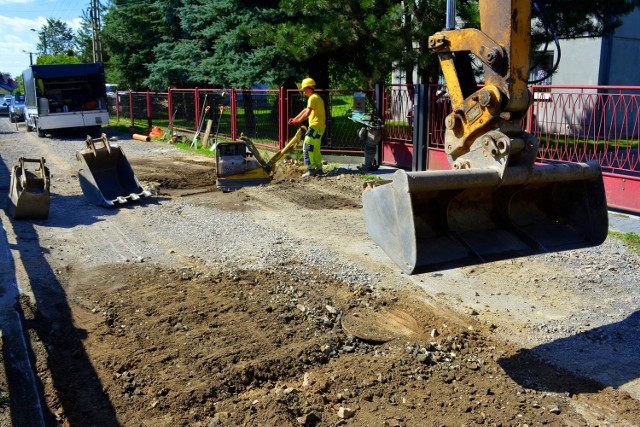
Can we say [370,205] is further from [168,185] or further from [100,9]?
[100,9]

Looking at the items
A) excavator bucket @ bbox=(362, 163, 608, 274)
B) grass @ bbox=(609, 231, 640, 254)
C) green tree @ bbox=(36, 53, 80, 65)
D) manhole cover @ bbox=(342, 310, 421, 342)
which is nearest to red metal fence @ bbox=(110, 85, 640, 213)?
grass @ bbox=(609, 231, 640, 254)

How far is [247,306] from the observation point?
222 inches

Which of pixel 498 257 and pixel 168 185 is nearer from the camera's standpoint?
pixel 498 257

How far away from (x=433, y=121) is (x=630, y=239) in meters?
5.46

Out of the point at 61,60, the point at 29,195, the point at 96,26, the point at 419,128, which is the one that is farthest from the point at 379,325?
the point at 61,60

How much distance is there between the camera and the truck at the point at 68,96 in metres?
23.5

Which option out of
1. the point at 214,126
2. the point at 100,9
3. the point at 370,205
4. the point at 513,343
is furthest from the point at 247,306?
the point at 100,9

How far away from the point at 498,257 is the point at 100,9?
40.7m

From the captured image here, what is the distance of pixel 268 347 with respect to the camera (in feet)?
15.8

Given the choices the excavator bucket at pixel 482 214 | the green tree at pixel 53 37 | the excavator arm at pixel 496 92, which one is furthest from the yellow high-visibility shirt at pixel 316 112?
the green tree at pixel 53 37

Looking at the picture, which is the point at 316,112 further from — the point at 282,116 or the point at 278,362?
the point at 278,362

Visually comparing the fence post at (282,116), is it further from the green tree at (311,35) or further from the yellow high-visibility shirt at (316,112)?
the yellow high-visibility shirt at (316,112)

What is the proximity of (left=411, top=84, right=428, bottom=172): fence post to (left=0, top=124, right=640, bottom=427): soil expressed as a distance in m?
5.28

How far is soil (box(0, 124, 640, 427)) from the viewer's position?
401 cm
